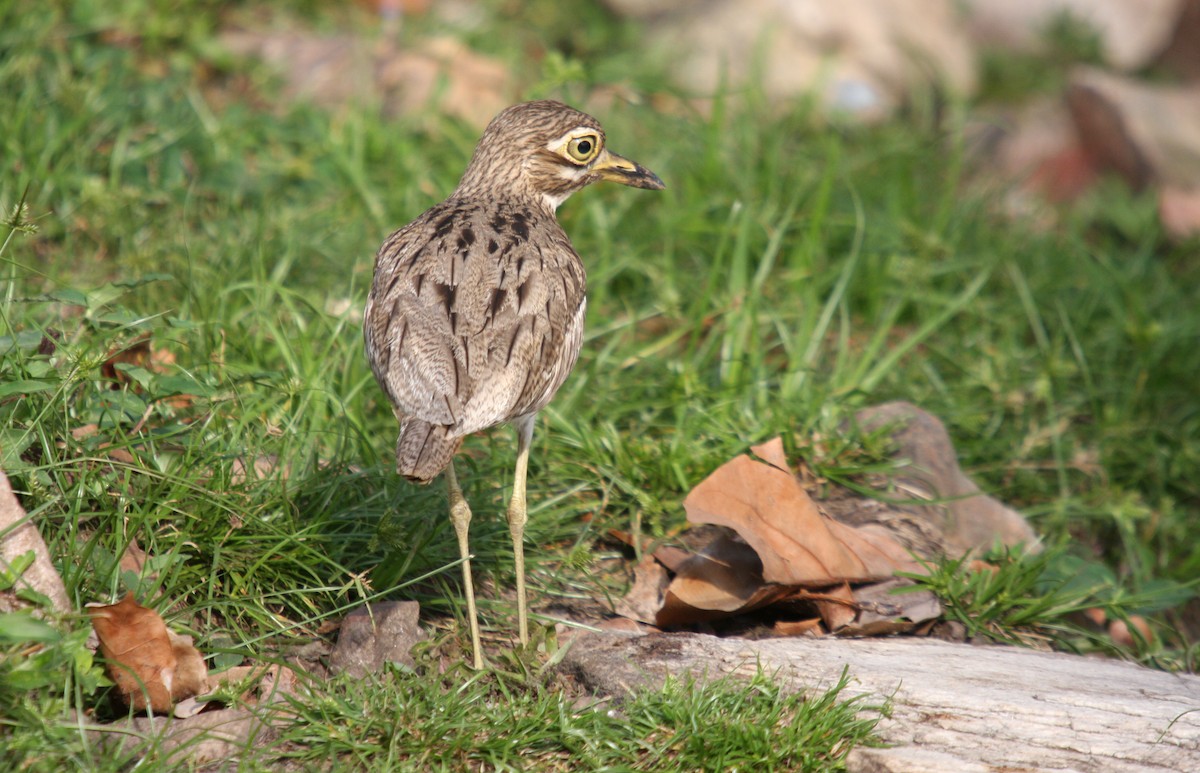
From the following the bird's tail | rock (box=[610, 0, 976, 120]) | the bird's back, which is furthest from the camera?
rock (box=[610, 0, 976, 120])

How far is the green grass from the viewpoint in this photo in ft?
13.2

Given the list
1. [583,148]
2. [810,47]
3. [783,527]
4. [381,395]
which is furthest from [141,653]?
[810,47]

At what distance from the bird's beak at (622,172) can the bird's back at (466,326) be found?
638mm

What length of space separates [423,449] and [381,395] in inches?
63.4

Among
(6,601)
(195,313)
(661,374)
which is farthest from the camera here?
(661,374)

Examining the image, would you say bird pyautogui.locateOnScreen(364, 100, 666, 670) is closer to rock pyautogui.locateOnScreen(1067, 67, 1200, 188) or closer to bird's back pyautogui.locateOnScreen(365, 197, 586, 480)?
bird's back pyautogui.locateOnScreen(365, 197, 586, 480)

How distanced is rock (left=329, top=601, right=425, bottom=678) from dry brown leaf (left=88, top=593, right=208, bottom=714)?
0.48 meters

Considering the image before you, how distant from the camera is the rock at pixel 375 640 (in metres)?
3.88

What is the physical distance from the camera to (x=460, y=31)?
8.43 m

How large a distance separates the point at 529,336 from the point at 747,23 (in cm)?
566

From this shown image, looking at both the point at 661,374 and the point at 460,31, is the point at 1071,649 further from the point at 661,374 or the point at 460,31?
the point at 460,31

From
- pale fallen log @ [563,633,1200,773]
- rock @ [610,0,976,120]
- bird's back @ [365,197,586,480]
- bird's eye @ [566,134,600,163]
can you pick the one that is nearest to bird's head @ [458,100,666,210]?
bird's eye @ [566,134,600,163]

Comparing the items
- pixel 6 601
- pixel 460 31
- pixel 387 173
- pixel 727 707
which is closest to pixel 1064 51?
pixel 460 31

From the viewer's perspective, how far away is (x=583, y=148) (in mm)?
4844
